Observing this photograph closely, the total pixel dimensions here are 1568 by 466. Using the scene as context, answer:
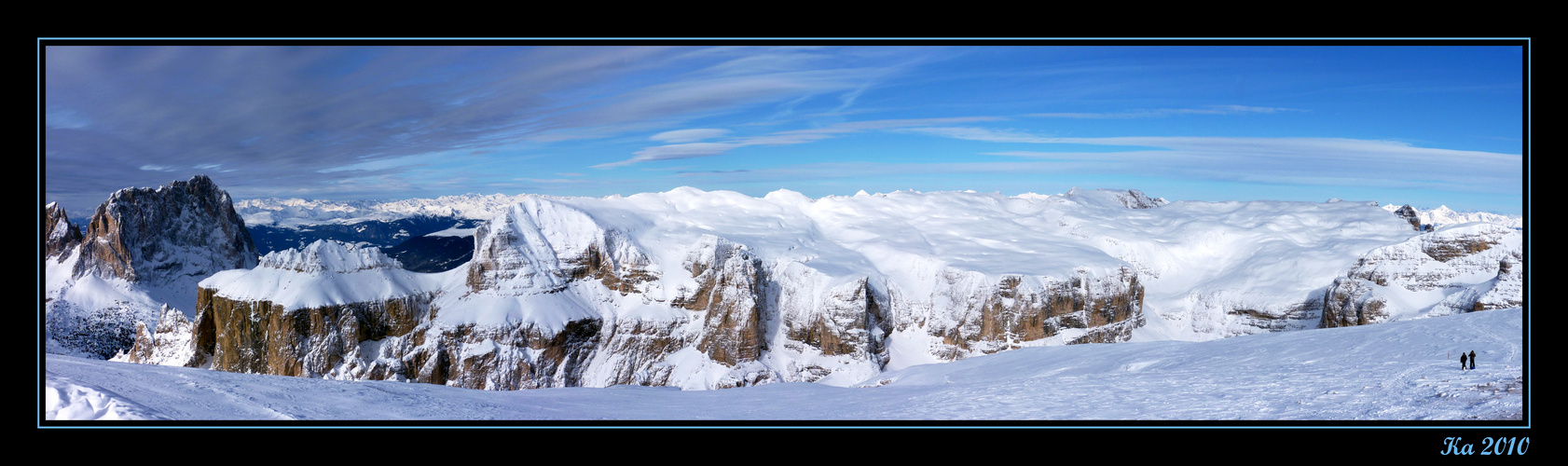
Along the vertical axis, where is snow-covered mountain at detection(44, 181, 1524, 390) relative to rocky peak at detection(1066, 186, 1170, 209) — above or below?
below

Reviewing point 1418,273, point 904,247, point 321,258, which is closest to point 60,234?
point 321,258

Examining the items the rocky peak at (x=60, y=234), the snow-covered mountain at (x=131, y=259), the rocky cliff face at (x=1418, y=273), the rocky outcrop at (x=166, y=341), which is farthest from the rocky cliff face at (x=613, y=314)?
the rocky peak at (x=60, y=234)

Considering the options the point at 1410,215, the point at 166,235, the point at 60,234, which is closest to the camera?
the point at 60,234

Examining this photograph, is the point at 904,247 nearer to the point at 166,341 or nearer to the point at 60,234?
the point at 166,341

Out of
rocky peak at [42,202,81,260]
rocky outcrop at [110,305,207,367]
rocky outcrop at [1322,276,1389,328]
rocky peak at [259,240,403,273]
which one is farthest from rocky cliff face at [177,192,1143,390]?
rocky peak at [42,202,81,260]

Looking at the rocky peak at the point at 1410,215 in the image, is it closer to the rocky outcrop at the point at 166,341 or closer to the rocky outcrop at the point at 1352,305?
the rocky outcrop at the point at 1352,305

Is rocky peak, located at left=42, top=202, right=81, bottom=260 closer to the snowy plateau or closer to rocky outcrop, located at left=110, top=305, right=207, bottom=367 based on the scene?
the snowy plateau
